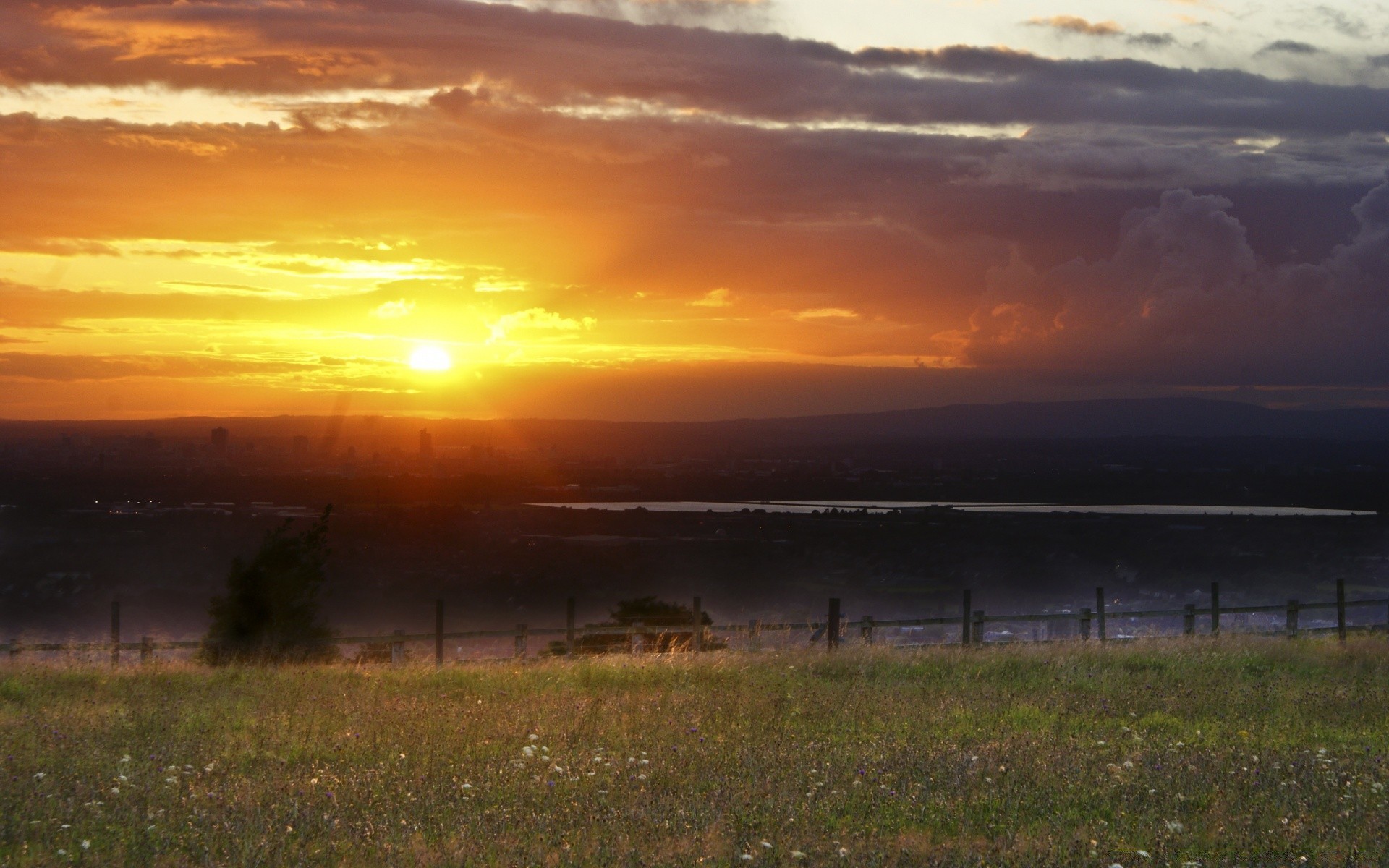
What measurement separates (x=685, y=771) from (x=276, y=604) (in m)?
17.6

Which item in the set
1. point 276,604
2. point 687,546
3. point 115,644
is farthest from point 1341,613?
point 687,546

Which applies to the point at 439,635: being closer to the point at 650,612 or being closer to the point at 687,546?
the point at 650,612

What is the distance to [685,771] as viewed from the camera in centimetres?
1041

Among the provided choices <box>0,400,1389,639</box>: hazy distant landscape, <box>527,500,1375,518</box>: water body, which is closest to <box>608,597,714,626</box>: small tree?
<box>0,400,1389,639</box>: hazy distant landscape

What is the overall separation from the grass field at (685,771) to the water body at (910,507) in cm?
12492

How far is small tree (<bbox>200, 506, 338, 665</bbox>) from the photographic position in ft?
81.9

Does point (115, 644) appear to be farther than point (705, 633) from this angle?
No

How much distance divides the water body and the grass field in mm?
124918

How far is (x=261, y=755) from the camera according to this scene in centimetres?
1116

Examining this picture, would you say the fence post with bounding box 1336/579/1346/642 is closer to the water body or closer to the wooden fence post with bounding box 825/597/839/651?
the wooden fence post with bounding box 825/597/839/651

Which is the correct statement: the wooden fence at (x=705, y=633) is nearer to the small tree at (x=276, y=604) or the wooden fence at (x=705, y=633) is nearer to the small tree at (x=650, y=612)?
the small tree at (x=276, y=604)

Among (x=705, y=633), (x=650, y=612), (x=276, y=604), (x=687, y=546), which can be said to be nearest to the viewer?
(x=276, y=604)

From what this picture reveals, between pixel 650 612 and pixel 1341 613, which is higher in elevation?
pixel 1341 613

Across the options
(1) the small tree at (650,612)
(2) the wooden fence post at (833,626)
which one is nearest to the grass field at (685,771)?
(2) the wooden fence post at (833,626)
